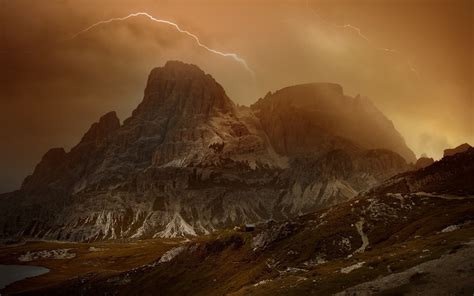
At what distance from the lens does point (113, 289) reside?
547ft

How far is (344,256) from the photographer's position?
371ft

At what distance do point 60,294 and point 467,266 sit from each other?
6199 inches

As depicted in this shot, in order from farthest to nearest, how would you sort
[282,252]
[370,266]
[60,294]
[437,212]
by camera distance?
1. [60,294]
2. [282,252]
3. [437,212]
4. [370,266]

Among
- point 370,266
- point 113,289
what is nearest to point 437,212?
point 370,266

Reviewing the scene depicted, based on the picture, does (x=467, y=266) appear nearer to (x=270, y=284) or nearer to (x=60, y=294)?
(x=270, y=284)

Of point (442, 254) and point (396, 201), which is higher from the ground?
point (396, 201)

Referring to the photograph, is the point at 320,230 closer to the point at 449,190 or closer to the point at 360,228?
the point at 360,228

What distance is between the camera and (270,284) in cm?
8919

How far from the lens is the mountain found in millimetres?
65000

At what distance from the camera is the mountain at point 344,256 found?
213ft

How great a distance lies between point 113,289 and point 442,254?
411ft

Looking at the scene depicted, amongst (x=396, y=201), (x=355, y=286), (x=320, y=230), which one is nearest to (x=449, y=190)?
(x=396, y=201)

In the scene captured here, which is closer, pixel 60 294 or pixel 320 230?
pixel 320 230

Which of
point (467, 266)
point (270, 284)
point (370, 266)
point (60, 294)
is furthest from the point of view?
point (60, 294)
